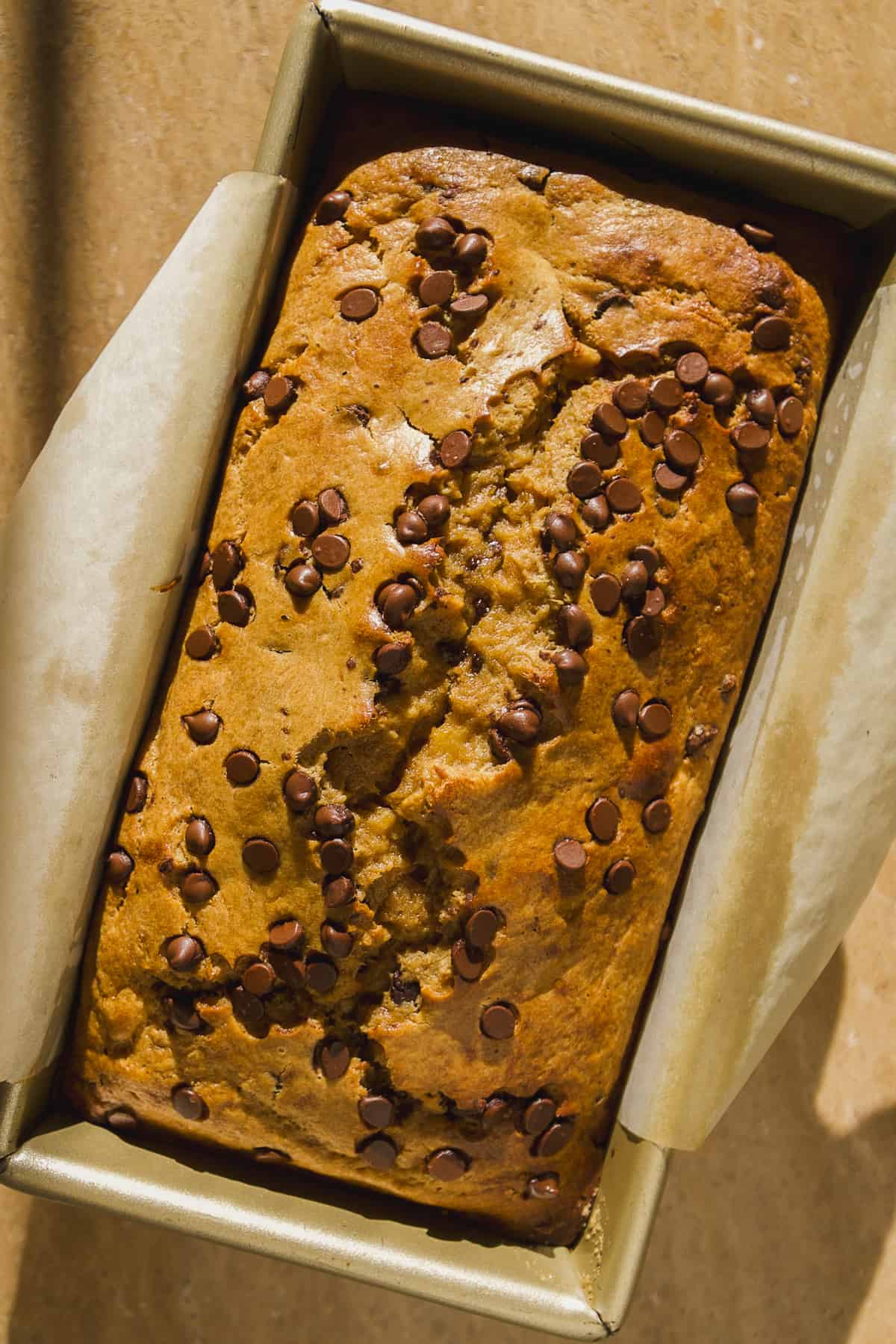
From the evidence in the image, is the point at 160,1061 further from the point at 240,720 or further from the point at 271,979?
the point at 240,720

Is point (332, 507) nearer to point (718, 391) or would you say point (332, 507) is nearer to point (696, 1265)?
point (718, 391)

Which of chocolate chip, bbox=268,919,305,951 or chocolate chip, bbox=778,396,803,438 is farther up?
chocolate chip, bbox=778,396,803,438

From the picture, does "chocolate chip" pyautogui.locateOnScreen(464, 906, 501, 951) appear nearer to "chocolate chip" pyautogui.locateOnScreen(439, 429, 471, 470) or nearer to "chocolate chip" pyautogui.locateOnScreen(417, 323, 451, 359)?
"chocolate chip" pyautogui.locateOnScreen(439, 429, 471, 470)

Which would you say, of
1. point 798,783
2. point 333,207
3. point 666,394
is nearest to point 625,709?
point 798,783

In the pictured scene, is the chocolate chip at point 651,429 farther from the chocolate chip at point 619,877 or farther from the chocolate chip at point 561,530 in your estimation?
the chocolate chip at point 619,877

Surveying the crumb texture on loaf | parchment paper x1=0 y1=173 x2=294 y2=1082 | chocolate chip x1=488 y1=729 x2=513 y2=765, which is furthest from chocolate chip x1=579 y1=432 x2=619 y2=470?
parchment paper x1=0 y1=173 x2=294 y2=1082

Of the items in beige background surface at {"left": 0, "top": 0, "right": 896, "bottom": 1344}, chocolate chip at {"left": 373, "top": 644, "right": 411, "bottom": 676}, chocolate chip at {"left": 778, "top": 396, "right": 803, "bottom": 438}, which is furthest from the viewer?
beige background surface at {"left": 0, "top": 0, "right": 896, "bottom": 1344}

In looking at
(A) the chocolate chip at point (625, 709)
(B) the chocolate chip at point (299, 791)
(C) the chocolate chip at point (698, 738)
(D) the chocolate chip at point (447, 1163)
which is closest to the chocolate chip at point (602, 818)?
(A) the chocolate chip at point (625, 709)
